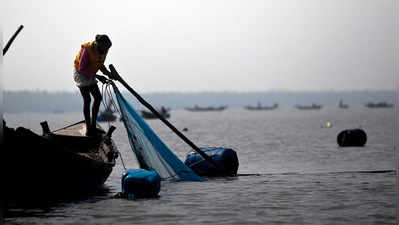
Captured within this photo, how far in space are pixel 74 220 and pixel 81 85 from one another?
16.8 ft

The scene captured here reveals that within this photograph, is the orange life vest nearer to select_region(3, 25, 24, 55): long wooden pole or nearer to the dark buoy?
select_region(3, 25, 24, 55): long wooden pole

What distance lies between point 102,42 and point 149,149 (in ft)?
13.8

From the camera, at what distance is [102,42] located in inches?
680

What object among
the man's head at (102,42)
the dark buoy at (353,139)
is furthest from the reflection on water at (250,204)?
the dark buoy at (353,139)

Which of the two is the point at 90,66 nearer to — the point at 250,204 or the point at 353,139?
the point at 250,204

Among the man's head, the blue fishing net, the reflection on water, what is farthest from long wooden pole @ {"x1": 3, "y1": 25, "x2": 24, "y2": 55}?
the reflection on water

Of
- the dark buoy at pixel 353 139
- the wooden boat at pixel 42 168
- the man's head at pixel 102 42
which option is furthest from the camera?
the dark buoy at pixel 353 139

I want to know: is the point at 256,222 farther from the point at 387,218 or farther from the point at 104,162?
Result: the point at 104,162

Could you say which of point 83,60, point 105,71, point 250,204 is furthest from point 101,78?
point 250,204

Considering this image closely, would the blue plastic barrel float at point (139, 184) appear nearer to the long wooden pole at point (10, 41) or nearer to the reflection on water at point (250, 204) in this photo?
the reflection on water at point (250, 204)

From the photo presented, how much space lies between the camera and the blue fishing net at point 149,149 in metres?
19.7

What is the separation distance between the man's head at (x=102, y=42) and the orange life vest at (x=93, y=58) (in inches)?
4.4

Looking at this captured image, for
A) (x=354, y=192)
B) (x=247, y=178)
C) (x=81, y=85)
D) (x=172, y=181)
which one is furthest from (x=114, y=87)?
(x=354, y=192)

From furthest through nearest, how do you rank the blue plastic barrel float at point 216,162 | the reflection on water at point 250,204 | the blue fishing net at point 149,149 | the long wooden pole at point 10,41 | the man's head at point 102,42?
the blue plastic barrel float at point 216,162 < the blue fishing net at point 149,149 < the long wooden pole at point 10,41 < the man's head at point 102,42 < the reflection on water at point 250,204
